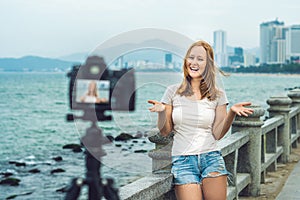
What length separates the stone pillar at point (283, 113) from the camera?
27.0 feet

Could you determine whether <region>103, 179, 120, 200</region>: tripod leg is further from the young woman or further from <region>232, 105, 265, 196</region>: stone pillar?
<region>232, 105, 265, 196</region>: stone pillar

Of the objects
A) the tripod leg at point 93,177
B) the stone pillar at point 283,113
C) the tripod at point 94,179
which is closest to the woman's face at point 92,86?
the tripod at point 94,179

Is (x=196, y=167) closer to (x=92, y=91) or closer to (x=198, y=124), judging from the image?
(x=198, y=124)

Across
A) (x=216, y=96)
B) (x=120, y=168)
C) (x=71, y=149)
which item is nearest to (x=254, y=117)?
(x=216, y=96)

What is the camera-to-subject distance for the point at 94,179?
228 cm

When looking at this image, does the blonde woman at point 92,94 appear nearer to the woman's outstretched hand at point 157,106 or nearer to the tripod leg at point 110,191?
the tripod leg at point 110,191

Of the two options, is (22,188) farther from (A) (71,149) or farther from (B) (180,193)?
(B) (180,193)

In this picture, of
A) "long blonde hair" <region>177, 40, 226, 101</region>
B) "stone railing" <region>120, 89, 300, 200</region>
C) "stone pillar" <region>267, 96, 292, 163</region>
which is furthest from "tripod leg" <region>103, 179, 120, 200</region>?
"stone pillar" <region>267, 96, 292, 163</region>

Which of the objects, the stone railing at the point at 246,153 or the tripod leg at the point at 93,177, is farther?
the stone railing at the point at 246,153

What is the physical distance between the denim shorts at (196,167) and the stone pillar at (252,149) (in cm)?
256

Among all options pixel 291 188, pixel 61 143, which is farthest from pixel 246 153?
pixel 61 143

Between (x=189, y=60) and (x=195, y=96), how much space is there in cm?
25

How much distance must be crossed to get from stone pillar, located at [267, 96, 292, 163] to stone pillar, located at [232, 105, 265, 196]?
92.7 inches

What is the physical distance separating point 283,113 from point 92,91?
21.6 ft
